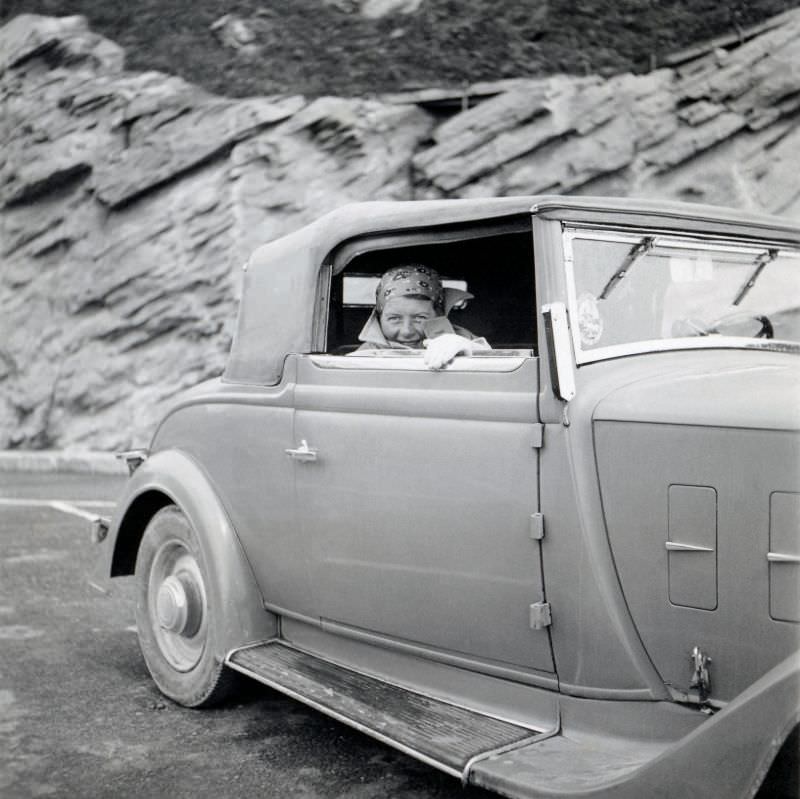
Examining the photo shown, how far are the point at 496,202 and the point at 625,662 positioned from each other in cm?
118

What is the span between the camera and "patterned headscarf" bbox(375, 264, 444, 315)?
322 centimetres

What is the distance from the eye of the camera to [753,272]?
276 centimetres

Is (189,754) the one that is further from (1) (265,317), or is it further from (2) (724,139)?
(2) (724,139)

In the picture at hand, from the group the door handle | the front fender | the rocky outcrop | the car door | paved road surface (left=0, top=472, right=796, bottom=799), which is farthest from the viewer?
the rocky outcrop

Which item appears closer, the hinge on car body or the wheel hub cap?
the hinge on car body

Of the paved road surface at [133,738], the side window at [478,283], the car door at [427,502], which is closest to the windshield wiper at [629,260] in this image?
the car door at [427,502]

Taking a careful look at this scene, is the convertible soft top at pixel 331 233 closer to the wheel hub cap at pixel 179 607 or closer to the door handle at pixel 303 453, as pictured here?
the door handle at pixel 303 453

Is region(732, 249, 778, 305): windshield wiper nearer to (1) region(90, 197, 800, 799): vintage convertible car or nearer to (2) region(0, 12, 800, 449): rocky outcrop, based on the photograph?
(1) region(90, 197, 800, 799): vintage convertible car

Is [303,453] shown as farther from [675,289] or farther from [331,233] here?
[675,289]

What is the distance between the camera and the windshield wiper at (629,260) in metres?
2.48

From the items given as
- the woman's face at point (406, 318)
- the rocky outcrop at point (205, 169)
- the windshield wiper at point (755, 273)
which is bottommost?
the woman's face at point (406, 318)

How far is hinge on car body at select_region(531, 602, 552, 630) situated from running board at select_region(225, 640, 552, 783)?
0.86ft

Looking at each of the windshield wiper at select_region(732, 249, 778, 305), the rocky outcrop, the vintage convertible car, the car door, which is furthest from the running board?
the rocky outcrop

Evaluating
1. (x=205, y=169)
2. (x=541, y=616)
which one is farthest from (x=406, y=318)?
(x=205, y=169)
